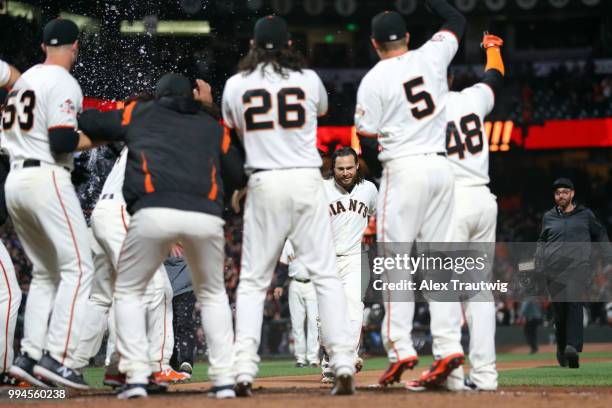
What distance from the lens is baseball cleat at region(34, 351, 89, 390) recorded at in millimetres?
6770

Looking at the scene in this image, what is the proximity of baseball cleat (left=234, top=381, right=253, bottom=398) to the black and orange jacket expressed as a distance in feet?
3.73

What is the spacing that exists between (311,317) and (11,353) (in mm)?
5500

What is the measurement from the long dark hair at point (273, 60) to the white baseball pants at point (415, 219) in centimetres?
102

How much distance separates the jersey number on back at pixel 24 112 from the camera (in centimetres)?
706

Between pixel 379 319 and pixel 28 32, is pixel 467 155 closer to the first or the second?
pixel 379 319

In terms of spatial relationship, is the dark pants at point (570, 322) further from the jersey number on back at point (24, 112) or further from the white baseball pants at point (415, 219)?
the jersey number on back at point (24, 112)

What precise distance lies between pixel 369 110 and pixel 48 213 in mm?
2391

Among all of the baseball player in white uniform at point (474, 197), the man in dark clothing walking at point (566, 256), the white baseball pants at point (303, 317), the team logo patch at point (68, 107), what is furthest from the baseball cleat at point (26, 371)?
the man in dark clothing walking at point (566, 256)

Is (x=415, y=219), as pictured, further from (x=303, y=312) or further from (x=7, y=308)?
(x=303, y=312)

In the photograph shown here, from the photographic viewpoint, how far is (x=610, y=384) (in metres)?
9.42

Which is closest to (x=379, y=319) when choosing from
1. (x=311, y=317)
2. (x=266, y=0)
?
(x=311, y=317)

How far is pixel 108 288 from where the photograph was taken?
26.5ft

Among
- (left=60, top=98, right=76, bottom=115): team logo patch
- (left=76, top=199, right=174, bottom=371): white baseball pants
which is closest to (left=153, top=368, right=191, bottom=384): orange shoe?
(left=76, top=199, right=174, bottom=371): white baseball pants

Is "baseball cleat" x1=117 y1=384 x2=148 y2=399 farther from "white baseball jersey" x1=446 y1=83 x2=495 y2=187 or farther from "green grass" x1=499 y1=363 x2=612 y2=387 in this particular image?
"green grass" x1=499 y1=363 x2=612 y2=387
